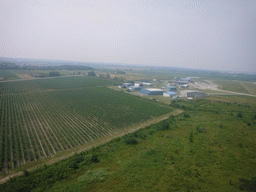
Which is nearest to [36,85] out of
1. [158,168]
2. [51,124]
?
[51,124]

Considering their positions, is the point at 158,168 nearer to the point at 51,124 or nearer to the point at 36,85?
the point at 51,124

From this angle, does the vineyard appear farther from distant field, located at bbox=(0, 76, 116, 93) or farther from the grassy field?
distant field, located at bbox=(0, 76, 116, 93)

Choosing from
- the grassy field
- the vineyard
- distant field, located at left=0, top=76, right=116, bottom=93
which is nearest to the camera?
the grassy field

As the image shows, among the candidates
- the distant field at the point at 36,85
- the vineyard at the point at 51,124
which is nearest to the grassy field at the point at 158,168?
the vineyard at the point at 51,124

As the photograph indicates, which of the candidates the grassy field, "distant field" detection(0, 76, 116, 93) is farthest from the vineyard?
"distant field" detection(0, 76, 116, 93)

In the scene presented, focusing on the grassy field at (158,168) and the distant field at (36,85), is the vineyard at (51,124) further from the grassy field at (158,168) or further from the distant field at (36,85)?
the distant field at (36,85)

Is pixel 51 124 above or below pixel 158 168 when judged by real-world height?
below

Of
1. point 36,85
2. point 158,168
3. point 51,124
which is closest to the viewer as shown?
point 158,168

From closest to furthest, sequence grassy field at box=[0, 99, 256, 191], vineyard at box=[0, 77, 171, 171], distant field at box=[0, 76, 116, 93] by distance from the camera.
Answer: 1. grassy field at box=[0, 99, 256, 191]
2. vineyard at box=[0, 77, 171, 171]
3. distant field at box=[0, 76, 116, 93]
